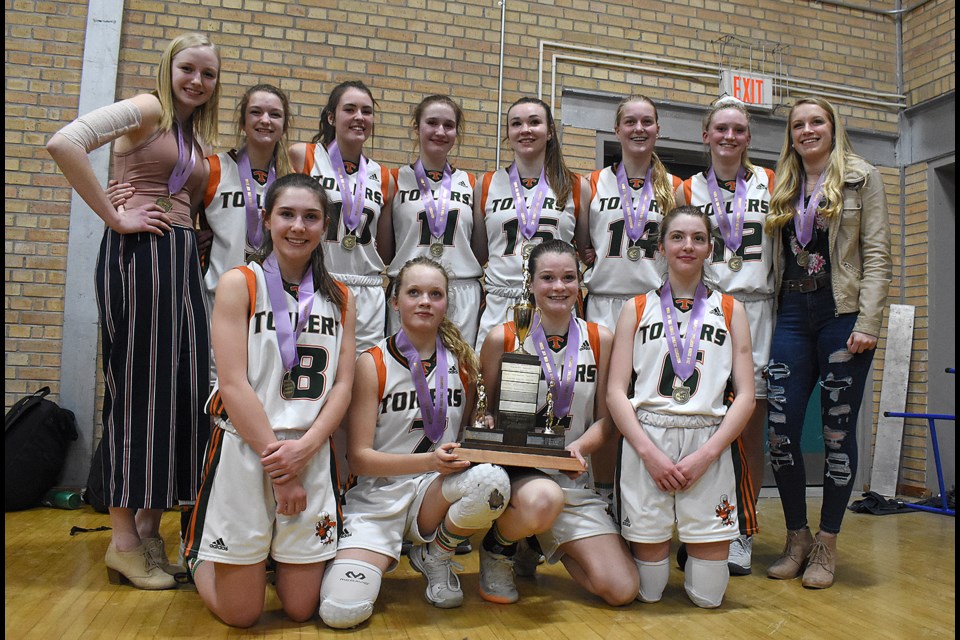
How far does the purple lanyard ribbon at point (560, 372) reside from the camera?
303 centimetres

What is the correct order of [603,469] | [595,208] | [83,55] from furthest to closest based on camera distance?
1. [83,55]
2. [595,208]
3. [603,469]

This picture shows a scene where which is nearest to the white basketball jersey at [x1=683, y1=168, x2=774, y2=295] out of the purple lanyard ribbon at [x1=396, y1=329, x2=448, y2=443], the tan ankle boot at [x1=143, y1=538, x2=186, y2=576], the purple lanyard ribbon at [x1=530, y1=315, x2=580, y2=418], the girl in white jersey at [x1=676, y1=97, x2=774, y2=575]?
the girl in white jersey at [x1=676, y1=97, x2=774, y2=575]

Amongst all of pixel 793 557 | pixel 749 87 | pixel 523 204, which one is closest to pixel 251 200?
pixel 523 204

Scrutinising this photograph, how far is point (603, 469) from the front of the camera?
3.33 meters

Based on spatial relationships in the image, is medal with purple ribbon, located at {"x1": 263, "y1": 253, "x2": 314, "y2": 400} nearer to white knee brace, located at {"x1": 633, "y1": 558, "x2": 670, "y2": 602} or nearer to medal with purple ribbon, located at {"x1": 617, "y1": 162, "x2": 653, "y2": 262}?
white knee brace, located at {"x1": 633, "y1": 558, "x2": 670, "y2": 602}

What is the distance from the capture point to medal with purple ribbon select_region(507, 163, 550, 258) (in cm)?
364

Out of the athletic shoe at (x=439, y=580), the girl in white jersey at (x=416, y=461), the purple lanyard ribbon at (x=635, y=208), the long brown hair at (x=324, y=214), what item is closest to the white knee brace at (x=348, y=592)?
the girl in white jersey at (x=416, y=461)

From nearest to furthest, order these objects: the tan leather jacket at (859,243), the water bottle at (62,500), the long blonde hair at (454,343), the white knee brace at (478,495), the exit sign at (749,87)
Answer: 1. the white knee brace at (478,495)
2. the long blonde hair at (454,343)
3. the tan leather jacket at (859,243)
4. the water bottle at (62,500)
5. the exit sign at (749,87)

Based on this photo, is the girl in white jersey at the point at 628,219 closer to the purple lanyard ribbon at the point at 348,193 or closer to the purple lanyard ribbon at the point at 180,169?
the purple lanyard ribbon at the point at 348,193

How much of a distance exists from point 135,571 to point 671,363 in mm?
2252

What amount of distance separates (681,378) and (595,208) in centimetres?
113

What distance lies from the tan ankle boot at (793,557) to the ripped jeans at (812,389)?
0.14 feet

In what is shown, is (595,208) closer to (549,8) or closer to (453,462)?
(453,462)

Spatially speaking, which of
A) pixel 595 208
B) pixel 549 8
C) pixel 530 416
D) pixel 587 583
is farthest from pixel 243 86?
pixel 587 583
